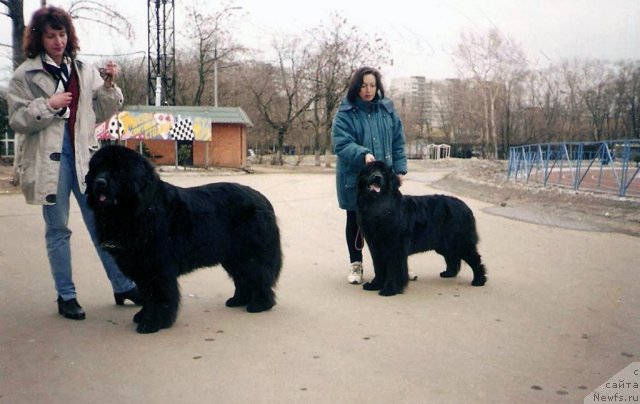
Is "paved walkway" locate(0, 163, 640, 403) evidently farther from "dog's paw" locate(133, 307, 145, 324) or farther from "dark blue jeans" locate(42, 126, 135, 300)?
"dark blue jeans" locate(42, 126, 135, 300)

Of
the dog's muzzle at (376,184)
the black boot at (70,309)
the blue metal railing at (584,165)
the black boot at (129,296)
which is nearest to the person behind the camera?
the black boot at (70,309)

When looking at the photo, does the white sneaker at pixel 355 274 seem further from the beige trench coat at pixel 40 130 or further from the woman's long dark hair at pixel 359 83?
the beige trench coat at pixel 40 130

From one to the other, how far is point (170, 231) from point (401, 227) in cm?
216

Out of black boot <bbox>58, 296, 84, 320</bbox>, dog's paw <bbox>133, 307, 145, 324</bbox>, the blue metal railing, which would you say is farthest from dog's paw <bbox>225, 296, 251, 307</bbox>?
the blue metal railing

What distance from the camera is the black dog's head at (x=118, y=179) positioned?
3.94m

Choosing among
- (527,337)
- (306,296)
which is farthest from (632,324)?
(306,296)

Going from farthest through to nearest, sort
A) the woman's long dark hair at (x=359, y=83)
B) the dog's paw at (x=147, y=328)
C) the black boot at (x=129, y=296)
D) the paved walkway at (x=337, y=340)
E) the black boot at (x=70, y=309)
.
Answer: the woman's long dark hair at (x=359, y=83) < the black boot at (x=129, y=296) < the black boot at (x=70, y=309) < the dog's paw at (x=147, y=328) < the paved walkway at (x=337, y=340)

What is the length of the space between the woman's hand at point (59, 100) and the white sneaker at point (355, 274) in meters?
3.06

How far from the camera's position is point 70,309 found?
4.54 m

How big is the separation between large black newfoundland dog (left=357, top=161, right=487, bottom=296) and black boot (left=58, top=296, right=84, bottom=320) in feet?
8.16

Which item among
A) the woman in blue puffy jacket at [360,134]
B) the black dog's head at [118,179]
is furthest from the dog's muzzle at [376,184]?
the black dog's head at [118,179]

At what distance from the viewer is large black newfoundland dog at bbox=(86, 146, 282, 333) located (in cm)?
404

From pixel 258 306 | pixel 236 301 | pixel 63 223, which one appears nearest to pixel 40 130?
pixel 63 223

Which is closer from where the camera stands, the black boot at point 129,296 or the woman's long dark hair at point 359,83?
the black boot at point 129,296
